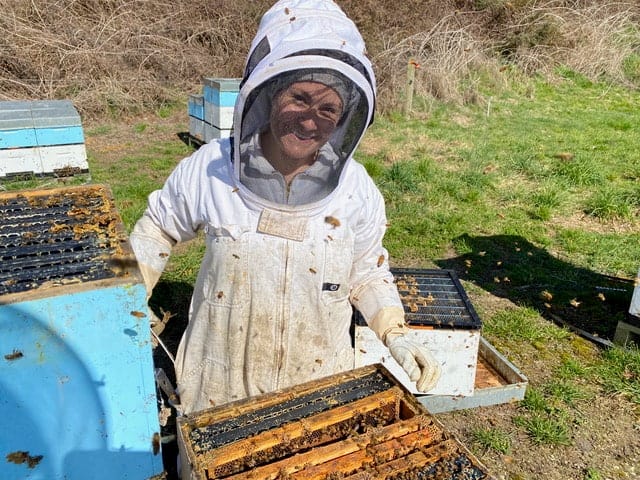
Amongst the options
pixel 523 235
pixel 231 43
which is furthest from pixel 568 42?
pixel 523 235

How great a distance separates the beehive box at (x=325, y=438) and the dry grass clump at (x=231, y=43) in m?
9.38

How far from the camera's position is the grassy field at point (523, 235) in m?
3.18

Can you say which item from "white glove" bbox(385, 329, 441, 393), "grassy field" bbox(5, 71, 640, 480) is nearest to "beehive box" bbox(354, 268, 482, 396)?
"grassy field" bbox(5, 71, 640, 480)

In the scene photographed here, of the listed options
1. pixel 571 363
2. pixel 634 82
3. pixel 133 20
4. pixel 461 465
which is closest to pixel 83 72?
pixel 133 20

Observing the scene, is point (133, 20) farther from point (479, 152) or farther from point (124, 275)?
point (124, 275)

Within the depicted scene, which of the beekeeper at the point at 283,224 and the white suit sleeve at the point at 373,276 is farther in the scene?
the white suit sleeve at the point at 373,276

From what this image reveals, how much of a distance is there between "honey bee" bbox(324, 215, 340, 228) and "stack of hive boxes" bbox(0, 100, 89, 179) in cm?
538

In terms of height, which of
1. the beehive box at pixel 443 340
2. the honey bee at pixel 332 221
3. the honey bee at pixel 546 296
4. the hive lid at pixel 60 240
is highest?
the honey bee at pixel 332 221

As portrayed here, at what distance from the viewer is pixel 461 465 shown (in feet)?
4.20

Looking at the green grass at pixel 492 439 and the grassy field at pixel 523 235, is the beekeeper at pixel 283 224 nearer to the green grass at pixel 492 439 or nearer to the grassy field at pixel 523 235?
the green grass at pixel 492 439

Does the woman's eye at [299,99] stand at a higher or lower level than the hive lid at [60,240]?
higher

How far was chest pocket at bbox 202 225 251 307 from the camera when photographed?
177cm

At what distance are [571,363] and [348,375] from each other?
2.77m

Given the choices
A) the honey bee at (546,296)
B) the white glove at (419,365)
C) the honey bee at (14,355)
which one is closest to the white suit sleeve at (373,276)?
the white glove at (419,365)
